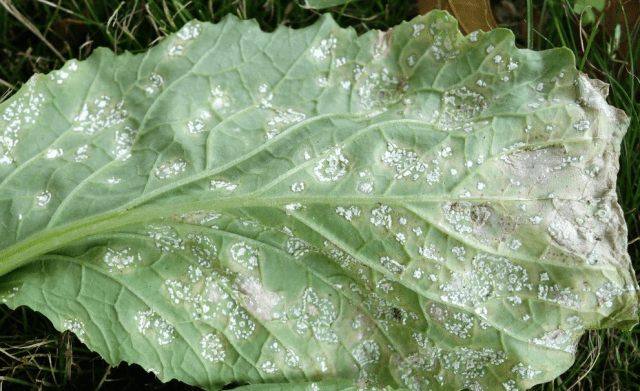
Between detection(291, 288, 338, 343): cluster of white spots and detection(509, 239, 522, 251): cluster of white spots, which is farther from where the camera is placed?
detection(291, 288, 338, 343): cluster of white spots

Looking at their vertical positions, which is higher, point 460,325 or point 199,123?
point 199,123

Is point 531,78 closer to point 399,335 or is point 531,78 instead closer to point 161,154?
point 399,335

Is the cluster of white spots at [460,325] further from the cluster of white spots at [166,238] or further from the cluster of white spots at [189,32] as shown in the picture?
the cluster of white spots at [189,32]

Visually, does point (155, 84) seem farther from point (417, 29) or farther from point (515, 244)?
point (515, 244)

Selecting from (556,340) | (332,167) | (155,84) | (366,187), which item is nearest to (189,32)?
(155,84)


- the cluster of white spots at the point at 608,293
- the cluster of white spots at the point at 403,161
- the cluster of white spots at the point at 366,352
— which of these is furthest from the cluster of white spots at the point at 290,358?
the cluster of white spots at the point at 608,293

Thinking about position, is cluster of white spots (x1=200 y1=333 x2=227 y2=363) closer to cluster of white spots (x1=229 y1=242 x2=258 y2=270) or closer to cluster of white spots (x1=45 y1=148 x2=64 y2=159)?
cluster of white spots (x1=229 y1=242 x2=258 y2=270)

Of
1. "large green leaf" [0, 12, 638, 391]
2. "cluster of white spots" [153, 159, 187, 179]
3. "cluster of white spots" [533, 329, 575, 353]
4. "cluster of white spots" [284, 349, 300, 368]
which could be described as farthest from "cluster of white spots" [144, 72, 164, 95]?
"cluster of white spots" [533, 329, 575, 353]

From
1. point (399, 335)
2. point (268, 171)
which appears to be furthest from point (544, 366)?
point (268, 171)
